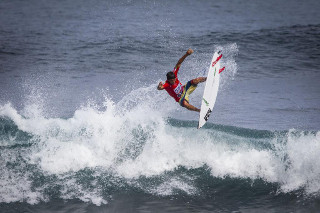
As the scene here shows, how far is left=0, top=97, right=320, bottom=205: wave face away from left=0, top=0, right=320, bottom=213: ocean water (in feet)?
0.09

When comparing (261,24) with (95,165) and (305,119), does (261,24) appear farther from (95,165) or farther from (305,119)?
(95,165)

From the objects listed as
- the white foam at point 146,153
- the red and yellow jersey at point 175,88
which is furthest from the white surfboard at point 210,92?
the white foam at point 146,153

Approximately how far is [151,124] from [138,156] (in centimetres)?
112

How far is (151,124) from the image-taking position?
1108 cm

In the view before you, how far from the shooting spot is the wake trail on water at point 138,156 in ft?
30.1

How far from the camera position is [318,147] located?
30.9ft

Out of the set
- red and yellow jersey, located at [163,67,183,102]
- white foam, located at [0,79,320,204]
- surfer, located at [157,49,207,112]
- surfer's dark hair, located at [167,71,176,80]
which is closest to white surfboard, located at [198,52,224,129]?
surfer, located at [157,49,207,112]

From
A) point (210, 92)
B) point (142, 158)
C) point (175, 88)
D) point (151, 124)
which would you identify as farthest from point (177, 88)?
point (142, 158)

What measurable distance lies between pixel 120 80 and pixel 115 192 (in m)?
9.71

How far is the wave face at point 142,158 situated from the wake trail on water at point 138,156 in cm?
2

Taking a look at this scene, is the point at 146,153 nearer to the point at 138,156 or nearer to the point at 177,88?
the point at 138,156

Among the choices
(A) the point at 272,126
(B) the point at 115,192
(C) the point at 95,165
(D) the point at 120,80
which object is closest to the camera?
(B) the point at 115,192

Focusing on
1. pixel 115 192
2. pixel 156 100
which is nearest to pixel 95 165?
pixel 115 192

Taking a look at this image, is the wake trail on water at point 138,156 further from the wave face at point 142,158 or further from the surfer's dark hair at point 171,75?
the surfer's dark hair at point 171,75
